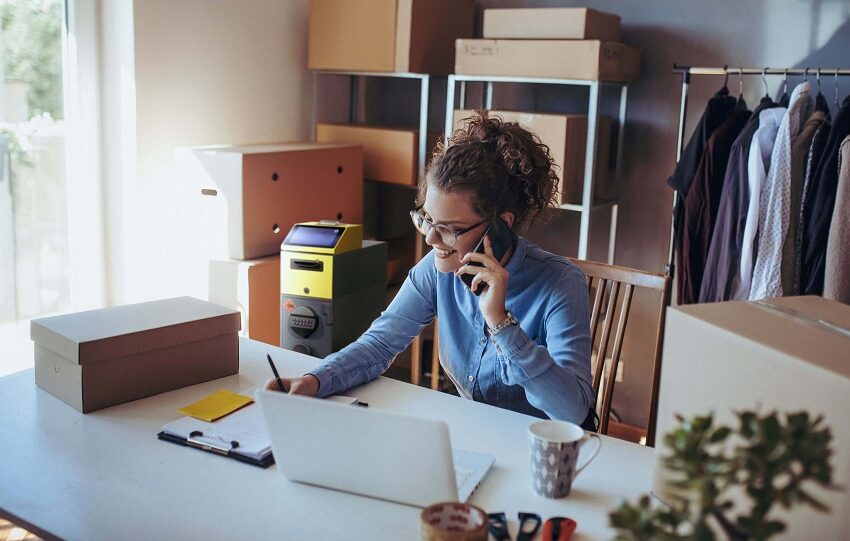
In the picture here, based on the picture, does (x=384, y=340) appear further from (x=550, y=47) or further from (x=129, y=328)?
(x=550, y=47)

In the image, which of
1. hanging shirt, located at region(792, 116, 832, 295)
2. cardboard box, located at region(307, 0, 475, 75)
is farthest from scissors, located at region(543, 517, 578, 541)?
cardboard box, located at region(307, 0, 475, 75)

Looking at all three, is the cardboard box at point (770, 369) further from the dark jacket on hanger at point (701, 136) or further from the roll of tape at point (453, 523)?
the dark jacket on hanger at point (701, 136)

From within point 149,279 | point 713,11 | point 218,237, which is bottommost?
point 149,279

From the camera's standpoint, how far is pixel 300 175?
2850 mm

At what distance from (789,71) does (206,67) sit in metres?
1.92

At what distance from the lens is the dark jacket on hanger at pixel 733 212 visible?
2617mm

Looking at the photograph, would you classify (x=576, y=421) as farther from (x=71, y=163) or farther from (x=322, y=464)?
(x=71, y=163)

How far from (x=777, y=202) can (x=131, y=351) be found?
187cm

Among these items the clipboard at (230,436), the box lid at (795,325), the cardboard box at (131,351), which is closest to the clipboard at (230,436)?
the clipboard at (230,436)

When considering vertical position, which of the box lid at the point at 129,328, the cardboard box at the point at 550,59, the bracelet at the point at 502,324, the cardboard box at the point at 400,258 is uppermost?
the cardboard box at the point at 550,59

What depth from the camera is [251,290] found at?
8.59 feet

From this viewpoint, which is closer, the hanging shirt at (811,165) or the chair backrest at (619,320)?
the chair backrest at (619,320)

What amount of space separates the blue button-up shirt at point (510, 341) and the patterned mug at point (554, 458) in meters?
0.24

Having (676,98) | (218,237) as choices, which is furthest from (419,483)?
(676,98)
